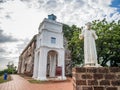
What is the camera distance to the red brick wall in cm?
452

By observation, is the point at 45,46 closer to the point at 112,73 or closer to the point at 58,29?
the point at 58,29

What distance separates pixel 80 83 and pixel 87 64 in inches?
34.0

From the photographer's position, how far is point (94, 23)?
20.1 m

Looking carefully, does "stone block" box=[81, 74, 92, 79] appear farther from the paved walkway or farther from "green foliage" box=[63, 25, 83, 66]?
"green foliage" box=[63, 25, 83, 66]

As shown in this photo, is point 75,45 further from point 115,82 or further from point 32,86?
point 115,82

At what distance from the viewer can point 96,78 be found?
4570 millimetres

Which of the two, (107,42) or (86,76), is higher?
(107,42)

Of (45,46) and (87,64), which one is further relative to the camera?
(45,46)

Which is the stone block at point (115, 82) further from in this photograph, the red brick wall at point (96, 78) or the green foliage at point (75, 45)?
the green foliage at point (75, 45)

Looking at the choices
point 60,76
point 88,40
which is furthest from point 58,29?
point 88,40

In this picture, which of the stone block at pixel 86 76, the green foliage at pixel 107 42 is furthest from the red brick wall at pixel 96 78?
the green foliage at pixel 107 42

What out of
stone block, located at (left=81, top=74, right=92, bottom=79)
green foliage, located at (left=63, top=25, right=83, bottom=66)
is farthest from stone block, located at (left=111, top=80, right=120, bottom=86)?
green foliage, located at (left=63, top=25, right=83, bottom=66)

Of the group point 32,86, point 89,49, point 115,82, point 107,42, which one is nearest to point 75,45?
point 107,42

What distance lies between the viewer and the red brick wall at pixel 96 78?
4520 mm
